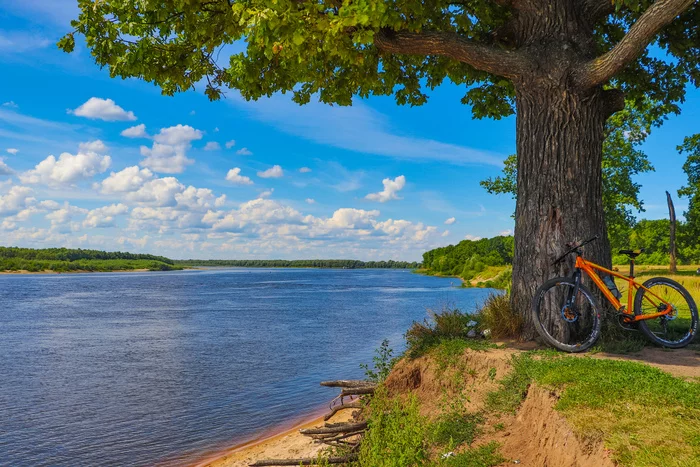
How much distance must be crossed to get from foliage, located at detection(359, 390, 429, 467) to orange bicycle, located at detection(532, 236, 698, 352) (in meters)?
2.61

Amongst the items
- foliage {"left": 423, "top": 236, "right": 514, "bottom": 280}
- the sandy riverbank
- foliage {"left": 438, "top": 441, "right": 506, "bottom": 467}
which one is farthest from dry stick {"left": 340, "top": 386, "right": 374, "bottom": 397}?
foliage {"left": 423, "top": 236, "right": 514, "bottom": 280}

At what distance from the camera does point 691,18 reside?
1046 centimetres

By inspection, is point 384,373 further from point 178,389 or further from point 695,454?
point 178,389

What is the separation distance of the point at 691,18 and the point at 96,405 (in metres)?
16.7

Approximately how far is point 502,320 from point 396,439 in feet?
11.1

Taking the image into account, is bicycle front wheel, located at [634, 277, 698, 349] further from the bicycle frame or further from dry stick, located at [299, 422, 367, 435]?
dry stick, located at [299, 422, 367, 435]

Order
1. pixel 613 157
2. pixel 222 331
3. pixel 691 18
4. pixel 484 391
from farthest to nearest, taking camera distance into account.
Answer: pixel 613 157
pixel 222 331
pixel 691 18
pixel 484 391

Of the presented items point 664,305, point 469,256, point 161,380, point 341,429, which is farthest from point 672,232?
point 469,256

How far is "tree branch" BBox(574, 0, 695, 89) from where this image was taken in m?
7.56

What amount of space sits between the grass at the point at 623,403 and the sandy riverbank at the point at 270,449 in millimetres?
4068

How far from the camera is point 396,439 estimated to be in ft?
21.8

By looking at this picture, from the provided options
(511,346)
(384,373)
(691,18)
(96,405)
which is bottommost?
(96,405)

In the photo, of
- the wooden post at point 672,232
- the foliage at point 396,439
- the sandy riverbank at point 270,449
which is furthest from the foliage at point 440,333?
the wooden post at point 672,232

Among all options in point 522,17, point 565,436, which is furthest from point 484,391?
point 522,17
